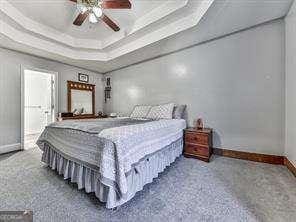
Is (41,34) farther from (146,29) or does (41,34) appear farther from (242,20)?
(242,20)

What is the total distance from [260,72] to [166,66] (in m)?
2.06

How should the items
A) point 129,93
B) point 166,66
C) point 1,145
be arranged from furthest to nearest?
point 129,93, point 166,66, point 1,145

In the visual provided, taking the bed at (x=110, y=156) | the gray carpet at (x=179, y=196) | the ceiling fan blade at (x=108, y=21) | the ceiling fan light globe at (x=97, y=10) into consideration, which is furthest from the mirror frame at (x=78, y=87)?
the ceiling fan light globe at (x=97, y=10)

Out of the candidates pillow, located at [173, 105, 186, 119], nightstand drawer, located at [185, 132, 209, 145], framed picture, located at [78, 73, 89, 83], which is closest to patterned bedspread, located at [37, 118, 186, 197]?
nightstand drawer, located at [185, 132, 209, 145]

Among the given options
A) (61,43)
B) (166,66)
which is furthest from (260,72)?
(61,43)

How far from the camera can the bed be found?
4.91 feet

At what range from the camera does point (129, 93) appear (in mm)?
5016

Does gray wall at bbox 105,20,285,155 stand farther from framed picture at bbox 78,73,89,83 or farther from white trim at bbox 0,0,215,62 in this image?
framed picture at bbox 78,73,89,83

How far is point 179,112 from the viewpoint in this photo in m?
3.61

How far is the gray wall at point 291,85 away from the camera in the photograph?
227 centimetres

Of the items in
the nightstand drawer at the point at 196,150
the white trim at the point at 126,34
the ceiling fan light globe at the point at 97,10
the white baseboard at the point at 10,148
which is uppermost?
the white trim at the point at 126,34

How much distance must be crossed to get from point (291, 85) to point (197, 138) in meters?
1.68

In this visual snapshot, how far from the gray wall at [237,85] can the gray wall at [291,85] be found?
0.15 m

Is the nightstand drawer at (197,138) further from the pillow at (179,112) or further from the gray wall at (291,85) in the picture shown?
the gray wall at (291,85)
